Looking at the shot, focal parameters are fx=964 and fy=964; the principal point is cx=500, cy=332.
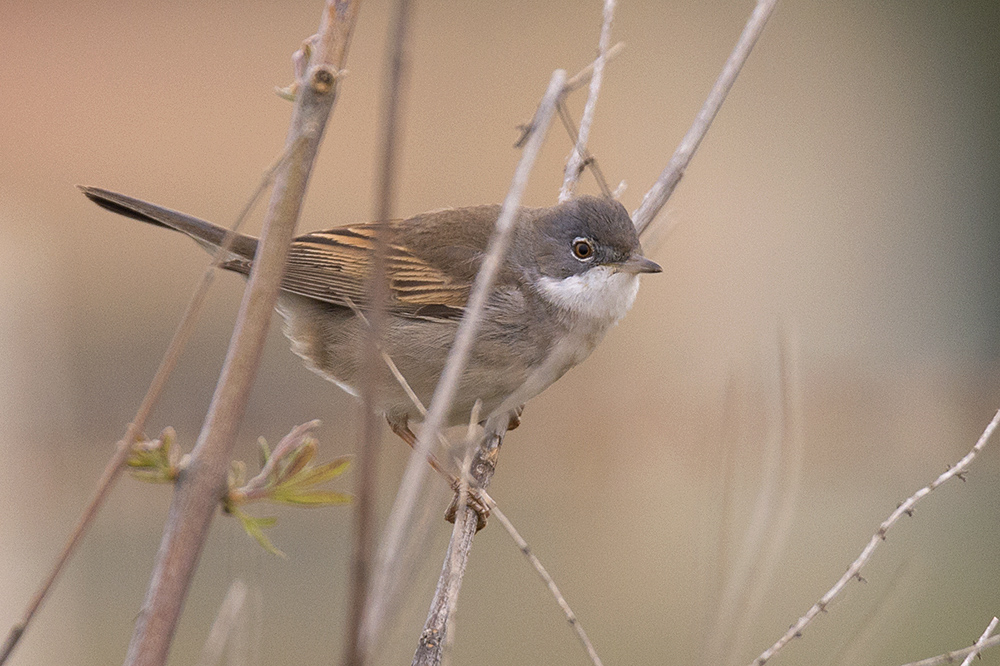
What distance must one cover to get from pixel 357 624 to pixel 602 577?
6.17 meters

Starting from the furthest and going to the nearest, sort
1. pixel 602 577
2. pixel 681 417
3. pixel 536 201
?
pixel 681 417 → pixel 536 201 → pixel 602 577

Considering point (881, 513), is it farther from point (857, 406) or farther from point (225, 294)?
point (225, 294)

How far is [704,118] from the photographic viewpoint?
246 centimetres

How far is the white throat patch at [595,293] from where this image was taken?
313 cm

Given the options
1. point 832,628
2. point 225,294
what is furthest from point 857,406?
point 225,294

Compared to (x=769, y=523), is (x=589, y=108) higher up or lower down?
higher up

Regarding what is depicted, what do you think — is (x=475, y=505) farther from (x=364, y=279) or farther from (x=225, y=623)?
(x=225, y=623)

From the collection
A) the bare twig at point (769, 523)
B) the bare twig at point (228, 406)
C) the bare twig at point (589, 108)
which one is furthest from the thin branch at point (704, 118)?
the bare twig at point (228, 406)

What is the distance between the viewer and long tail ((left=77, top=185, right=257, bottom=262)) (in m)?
2.36

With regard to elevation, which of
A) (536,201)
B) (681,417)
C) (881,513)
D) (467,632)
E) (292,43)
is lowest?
(467,632)

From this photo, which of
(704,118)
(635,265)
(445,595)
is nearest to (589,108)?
(704,118)

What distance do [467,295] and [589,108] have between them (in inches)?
33.1

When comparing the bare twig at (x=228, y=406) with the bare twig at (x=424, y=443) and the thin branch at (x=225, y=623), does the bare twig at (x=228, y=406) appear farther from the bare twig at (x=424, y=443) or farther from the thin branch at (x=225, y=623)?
the thin branch at (x=225, y=623)

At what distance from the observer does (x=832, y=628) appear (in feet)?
19.5
